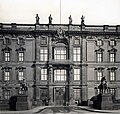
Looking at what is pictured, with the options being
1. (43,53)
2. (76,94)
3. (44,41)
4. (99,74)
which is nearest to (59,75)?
(76,94)

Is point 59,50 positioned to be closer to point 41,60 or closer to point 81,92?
point 41,60

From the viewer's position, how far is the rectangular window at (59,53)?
1721 inches

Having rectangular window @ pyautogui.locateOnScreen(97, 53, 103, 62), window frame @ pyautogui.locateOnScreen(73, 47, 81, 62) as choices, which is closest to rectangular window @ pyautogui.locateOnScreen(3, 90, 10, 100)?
window frame @ pyautogui.locateOnScreen(73, 47, 81, 62)

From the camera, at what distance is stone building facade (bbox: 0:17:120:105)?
1705 inches

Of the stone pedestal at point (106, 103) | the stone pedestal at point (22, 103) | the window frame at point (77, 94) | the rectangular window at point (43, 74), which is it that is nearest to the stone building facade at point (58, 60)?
the rectangular window at point (43, 74)

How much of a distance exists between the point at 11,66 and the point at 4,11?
2328cm

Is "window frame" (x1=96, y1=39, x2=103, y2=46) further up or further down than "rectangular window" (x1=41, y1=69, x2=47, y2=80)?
further up

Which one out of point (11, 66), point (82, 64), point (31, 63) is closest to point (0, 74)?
point (11, 66)

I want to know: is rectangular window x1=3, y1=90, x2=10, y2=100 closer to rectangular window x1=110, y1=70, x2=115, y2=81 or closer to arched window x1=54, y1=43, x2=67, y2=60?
arched window x1=54, y1=43, x2=67, y2=60

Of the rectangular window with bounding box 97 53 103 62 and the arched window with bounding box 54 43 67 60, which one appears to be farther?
the rectangular window with bounding box 97 53 103 62

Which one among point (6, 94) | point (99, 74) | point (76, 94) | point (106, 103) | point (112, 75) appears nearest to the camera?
point (106, 103)

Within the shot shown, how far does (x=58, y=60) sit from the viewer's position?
143ft

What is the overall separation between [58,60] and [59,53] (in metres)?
1.06

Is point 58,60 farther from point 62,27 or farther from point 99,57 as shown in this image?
point 99,57
